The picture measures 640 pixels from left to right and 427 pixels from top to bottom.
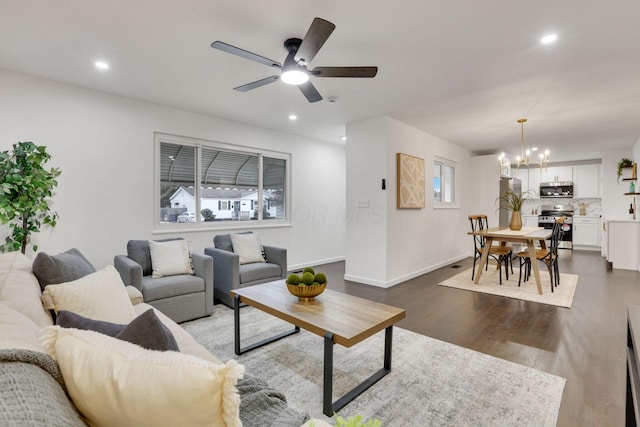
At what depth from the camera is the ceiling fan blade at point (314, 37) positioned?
187 centimetres

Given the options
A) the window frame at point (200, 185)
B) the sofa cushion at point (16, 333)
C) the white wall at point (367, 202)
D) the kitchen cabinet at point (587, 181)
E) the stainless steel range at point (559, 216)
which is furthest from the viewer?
the stainless steel range at point (559, 216)

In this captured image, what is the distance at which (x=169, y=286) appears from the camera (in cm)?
310

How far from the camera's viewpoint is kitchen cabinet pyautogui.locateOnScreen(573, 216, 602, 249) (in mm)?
8164

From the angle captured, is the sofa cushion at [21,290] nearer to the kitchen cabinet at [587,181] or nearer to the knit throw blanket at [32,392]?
the knit throw blanket at [32,392]

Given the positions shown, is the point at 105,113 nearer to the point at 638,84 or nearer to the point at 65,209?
the point at 65,209

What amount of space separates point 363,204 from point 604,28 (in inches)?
125

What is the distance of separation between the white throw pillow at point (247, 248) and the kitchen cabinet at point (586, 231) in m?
8.82

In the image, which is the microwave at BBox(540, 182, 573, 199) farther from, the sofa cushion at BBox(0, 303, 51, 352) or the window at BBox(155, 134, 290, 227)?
the sofa cushion at BBox(0, 303, 51, 352)

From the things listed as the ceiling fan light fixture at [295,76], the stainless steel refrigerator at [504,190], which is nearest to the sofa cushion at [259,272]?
the ceiling fan light fixture at [295,76]

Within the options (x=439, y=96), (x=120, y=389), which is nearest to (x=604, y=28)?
(x=439, y=96)

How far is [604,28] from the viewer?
2336 millimetres

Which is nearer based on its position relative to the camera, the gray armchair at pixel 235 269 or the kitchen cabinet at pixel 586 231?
the gray armchair at pixel 235 269

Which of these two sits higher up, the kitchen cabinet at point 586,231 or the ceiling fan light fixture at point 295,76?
the ceiling fan light fixture at point 295,76

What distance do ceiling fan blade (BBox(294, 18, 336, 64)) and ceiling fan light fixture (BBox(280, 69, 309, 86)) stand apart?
11cm
